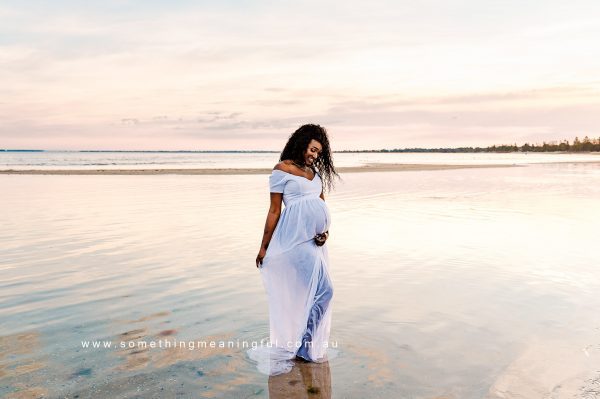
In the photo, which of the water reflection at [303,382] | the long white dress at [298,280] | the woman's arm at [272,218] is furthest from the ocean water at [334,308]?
the woman's arm at [272,218]

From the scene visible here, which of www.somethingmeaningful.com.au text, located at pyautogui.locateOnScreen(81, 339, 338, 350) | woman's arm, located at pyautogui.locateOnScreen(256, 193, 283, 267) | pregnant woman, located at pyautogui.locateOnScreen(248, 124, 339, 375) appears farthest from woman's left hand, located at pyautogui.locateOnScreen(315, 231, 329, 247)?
www.somethingmeaningful.com.au text, located at pyautogui.locateOnScreen(81, 339, 338, 350)

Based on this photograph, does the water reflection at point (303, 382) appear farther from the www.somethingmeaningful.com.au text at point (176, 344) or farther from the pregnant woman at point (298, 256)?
the www.somethingmeaningful.com.au text at point (176, 344)

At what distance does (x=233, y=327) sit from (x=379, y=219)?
30.7 ft

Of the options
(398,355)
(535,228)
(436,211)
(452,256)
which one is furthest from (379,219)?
(398,355)

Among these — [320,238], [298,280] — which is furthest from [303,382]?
[320,238]

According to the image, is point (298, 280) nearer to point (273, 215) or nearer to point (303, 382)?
point (273, 215)

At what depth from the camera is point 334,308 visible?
7.11 m

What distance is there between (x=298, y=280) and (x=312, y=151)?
1.28 meters

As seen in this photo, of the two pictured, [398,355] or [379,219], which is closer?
[398,355]

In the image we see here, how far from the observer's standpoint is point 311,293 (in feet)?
18.0

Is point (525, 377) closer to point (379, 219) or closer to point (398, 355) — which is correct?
point (398, 355)

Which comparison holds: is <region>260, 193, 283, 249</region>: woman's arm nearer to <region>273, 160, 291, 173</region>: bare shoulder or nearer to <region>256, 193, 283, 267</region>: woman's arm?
<region>256, 193, 283, 267</region>: woman's arm

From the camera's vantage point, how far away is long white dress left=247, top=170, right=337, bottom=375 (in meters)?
5.40

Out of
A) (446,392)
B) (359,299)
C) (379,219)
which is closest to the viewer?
(446,392)
